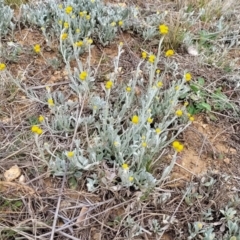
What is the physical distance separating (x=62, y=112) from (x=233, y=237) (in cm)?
111

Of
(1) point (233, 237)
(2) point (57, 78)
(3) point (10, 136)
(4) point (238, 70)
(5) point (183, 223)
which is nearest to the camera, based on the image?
(1) point (233, 237)

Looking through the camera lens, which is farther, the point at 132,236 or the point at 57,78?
the point at 57,78

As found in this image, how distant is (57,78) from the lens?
2.58m

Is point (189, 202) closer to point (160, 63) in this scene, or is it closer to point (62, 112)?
point (62, 112)

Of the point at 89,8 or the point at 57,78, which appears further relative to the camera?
the point at 89,8

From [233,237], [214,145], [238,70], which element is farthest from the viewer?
[238,70]

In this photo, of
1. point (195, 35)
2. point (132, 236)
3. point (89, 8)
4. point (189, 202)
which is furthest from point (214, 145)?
point (89, 8)

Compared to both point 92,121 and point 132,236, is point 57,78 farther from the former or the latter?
point 132,236

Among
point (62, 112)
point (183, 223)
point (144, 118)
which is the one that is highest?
point (144, 118)

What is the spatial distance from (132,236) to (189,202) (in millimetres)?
352

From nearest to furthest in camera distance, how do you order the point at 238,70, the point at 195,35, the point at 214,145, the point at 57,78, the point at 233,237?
the point at 233,237 < the point at 214,145 < the point at 57,78 < the point at 238,70 < the point at 195,35

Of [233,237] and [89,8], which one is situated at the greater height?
[89,8]

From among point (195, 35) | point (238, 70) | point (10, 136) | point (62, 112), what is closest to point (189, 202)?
point (62, 112)

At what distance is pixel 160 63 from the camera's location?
2744 millimetres
